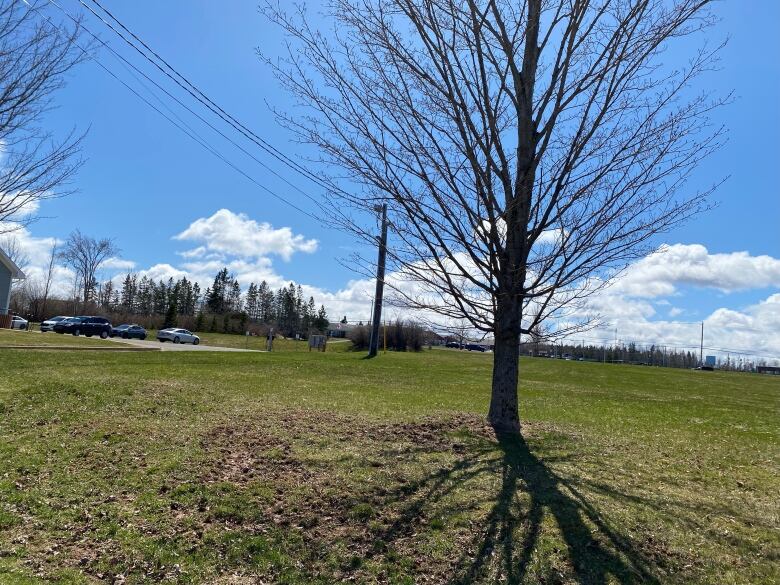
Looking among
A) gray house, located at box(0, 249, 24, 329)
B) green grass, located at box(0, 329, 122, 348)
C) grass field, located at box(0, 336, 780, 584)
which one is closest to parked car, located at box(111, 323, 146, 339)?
gray house, located at box(0, 249, 24, 329)

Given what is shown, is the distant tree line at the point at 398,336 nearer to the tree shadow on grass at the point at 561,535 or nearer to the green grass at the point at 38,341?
the green grass at the point at 38,341

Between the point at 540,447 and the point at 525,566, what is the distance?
3.10 meters

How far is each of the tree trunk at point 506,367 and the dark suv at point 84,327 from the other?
41885 mm

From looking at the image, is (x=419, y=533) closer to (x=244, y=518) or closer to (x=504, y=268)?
(x=244, y=518)

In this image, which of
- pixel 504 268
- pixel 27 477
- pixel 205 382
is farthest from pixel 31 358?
pixel 504 268

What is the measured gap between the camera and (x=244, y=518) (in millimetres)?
4469

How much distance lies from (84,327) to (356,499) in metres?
44.3

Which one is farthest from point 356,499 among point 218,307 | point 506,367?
point 218,307

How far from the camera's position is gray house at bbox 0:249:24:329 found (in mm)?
38469

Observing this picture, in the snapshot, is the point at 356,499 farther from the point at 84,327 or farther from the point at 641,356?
the point at 641,356

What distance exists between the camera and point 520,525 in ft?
14.6

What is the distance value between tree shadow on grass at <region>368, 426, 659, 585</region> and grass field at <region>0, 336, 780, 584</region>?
0.02 m

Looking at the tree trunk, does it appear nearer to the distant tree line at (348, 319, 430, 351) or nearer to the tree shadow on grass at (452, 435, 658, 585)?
the tree shadow on grass at (452, 435, 658, 585)

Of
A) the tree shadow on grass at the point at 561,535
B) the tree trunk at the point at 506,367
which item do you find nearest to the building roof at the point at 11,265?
the tree trunk at the point at 506,367
